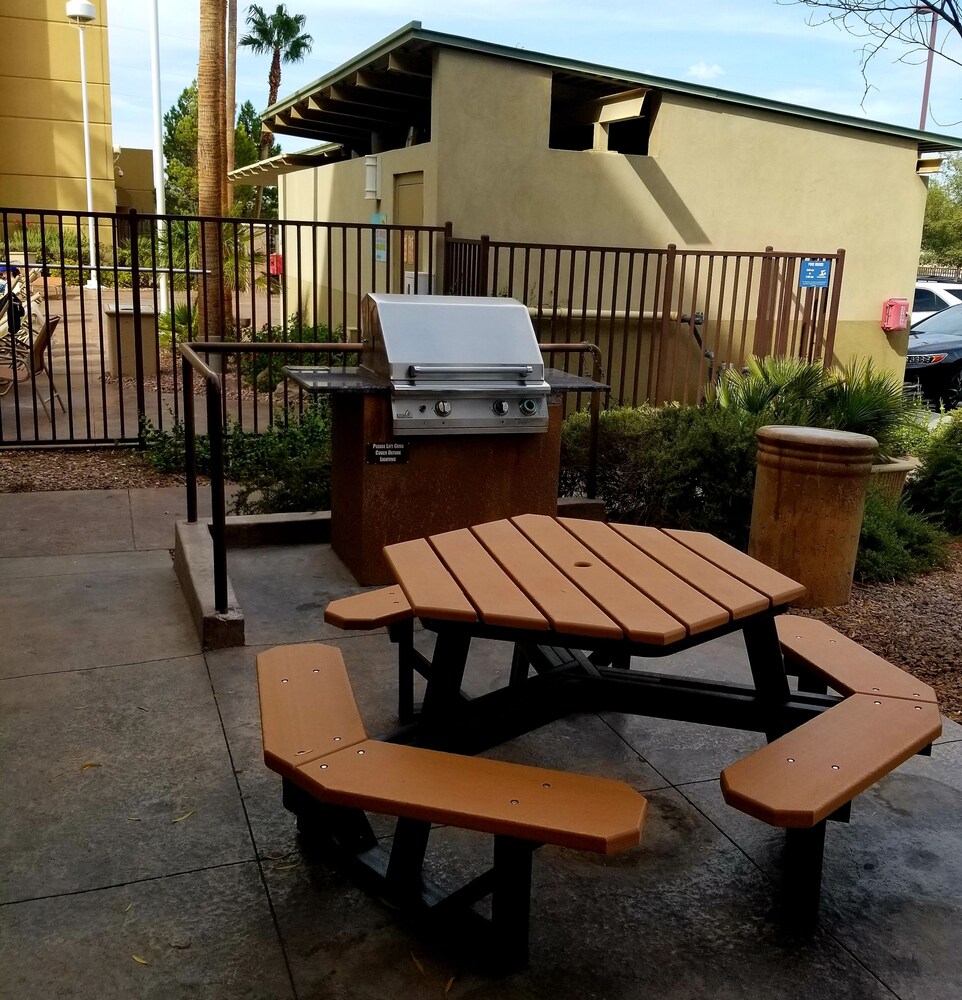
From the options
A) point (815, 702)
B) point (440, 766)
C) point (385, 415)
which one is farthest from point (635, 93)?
point (440, 766)

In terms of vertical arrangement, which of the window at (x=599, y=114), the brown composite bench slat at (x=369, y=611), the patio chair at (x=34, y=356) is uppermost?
the window at (x=599, y=114)

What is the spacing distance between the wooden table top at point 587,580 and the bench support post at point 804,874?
1.93ft

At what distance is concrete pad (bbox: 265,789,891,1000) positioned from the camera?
92.0 inches

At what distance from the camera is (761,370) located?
7273mm

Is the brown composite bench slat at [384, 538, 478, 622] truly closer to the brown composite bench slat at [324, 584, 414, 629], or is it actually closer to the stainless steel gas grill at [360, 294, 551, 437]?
the brown composite bench slat at [324, 584, 414, 629]

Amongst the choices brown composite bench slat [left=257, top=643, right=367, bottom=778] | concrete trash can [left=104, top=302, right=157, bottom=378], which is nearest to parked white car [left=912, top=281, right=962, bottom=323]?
concrete trash can [left=104, top=302, right=157, bottom=378]

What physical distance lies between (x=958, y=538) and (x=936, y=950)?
17.0 feet

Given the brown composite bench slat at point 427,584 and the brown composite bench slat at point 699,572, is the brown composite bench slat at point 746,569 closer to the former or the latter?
the brown composite bench slat at point 699,572

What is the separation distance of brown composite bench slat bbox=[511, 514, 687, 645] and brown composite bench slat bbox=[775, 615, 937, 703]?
0.75 meters

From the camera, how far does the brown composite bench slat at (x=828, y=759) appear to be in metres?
2.24

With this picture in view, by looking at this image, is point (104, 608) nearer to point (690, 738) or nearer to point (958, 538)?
point (690, 738)

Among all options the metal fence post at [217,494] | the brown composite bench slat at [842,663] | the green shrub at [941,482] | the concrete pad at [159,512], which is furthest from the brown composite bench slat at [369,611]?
the green shrub at [941,482]

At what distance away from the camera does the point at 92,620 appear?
452 cm

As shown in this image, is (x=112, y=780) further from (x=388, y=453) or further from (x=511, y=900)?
(x=388, y=453)
